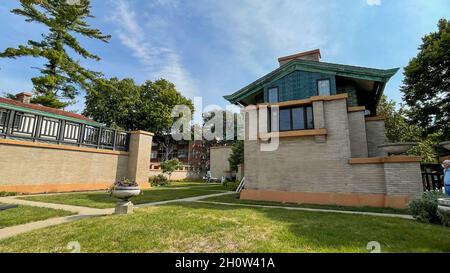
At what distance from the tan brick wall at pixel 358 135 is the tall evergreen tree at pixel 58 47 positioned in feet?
88.3

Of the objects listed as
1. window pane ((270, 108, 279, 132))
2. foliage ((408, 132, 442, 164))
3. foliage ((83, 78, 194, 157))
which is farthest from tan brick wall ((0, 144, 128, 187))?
foliage ((408, 132, 442, 164))

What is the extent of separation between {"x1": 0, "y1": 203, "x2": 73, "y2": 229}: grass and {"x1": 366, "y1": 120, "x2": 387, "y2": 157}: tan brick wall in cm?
1521

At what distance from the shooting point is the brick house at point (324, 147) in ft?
29.9

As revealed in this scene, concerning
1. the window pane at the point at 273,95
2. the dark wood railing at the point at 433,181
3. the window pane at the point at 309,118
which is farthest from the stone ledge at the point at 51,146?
the dark wood railing at the point at 433,181

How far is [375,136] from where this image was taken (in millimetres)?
12547

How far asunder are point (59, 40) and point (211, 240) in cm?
2857

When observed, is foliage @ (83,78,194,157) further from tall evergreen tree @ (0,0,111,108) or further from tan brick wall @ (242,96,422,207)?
tan brick wall @ (242,96,422,207)

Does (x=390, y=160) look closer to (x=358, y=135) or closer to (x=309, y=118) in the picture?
(x=358, y=135)

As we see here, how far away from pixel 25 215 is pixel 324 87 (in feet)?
47.9

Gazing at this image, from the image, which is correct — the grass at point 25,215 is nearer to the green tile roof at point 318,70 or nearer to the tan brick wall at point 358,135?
the green tile roof at point 318,70

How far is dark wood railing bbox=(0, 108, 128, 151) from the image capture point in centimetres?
1188

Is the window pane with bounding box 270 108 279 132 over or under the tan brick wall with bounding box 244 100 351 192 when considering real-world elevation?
over

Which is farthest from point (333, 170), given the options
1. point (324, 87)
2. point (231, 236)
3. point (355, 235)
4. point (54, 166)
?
point (54, 166)

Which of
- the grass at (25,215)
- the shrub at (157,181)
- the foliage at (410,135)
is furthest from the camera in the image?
the shrub at (157,181)
